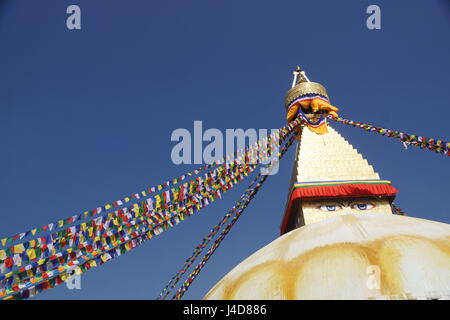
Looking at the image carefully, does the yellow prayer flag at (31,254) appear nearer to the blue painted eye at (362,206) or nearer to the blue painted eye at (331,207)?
the blue painted eye at (331,207)

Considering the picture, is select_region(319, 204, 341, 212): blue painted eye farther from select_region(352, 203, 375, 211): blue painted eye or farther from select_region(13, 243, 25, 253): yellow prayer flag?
select_region(13, 243, 25, 253): yellow prayer flag

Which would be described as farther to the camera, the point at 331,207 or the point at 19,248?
the point at 331,207

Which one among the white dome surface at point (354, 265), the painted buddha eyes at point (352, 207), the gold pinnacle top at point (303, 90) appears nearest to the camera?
the white dome surface at point (354, 265)

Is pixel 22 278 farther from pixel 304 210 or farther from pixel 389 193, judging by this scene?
pixel 389 193

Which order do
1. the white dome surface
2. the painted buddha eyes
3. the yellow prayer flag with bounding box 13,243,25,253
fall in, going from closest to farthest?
1. the white dome surface
2. the yellow prayer flag with bounding box 13,243,25,253
3. the painted buddha eyes

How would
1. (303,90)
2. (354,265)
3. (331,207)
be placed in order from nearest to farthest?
(354,265) → (331,207) → (303,90)

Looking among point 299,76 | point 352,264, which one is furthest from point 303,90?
point 352,264

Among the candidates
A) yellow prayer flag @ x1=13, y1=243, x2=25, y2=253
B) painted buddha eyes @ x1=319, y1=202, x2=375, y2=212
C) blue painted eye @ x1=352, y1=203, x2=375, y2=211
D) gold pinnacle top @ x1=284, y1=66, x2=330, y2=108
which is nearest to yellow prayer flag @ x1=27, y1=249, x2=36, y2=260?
yellow prayer flag @ x1=13, y1=243, x2=25, y2=253

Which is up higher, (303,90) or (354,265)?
(303,90)

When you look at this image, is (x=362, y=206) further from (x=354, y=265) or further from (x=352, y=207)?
(x=354, y=265)

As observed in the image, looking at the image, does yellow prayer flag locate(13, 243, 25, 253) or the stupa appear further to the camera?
yellow prayer flag locate(13, 243, 25, 253)

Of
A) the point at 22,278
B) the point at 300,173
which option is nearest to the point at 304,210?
the point at 300,173

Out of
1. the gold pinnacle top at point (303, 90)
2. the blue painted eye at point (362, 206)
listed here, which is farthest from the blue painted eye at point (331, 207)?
the gold pinnacle top at point (303, 90)
